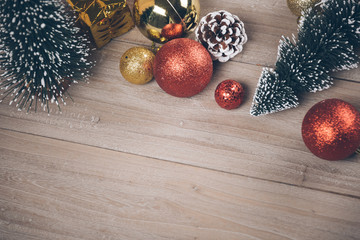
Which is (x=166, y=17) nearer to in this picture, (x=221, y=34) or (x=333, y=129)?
(x=221, y=34)

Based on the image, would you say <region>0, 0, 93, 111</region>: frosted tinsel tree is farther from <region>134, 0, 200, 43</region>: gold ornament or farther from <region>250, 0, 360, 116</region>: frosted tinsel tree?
<region>250, 0, 360, 116</region>: frosted tinsel tree

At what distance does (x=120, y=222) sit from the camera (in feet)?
2.27

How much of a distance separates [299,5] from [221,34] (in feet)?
0.75

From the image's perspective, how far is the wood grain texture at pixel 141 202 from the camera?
66cm

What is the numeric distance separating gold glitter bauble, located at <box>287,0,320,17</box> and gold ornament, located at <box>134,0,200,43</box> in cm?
26

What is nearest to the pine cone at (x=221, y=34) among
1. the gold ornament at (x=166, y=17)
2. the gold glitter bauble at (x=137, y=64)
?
the gold ornament at (x=166, y=17)

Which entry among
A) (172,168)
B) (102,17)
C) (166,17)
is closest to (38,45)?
(102,17)

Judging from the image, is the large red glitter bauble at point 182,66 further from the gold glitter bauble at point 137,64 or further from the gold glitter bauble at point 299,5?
the gold glitter bauble at point 299,5

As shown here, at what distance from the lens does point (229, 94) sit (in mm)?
675

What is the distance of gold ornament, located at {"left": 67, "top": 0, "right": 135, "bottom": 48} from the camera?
68cm

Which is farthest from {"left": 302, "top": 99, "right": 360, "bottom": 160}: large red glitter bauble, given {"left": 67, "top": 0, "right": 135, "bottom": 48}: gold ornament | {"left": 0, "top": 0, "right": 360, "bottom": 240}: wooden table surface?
{"left": 67, "top": 0, "right": 135, "bottom": 48}: gold ornament

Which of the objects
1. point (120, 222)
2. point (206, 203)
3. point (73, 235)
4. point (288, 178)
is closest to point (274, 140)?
point (288, 178)

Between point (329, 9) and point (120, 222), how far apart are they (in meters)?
0.72

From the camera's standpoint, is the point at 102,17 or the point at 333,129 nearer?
the point at 333,129
